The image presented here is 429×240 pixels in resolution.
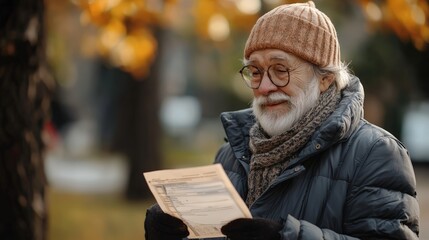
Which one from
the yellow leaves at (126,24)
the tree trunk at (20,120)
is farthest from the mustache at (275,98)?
the yellow leaves at (126,24)

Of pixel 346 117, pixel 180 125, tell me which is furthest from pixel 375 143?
pixel 180 125

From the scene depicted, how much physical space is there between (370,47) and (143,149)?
3534 mm

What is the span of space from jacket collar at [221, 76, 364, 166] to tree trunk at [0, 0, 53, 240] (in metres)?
2.76

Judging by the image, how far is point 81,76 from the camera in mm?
37000

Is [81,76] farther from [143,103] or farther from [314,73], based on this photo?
[314,73]

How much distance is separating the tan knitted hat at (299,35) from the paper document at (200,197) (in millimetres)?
556

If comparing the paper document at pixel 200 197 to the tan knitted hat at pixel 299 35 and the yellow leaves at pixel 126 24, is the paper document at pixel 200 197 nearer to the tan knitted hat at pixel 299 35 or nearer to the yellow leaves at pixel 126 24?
the tan knitted hat at pixel 299 35

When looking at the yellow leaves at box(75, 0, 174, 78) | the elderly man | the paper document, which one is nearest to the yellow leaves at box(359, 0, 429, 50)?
the yellow leaves at box(75, 0, 174, 78)

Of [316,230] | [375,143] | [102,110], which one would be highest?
[375,143]

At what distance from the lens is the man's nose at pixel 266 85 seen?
11.6 feet

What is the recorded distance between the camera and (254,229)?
3.27 m

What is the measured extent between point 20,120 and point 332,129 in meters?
3.34

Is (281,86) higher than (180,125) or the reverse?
higher

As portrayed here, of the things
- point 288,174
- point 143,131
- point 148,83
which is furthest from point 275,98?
point 143,131
